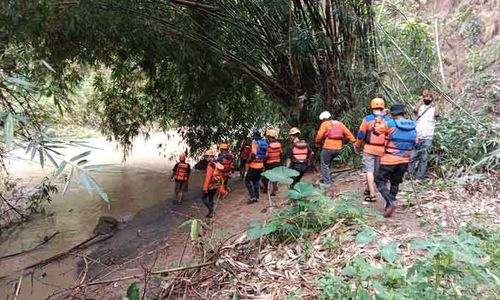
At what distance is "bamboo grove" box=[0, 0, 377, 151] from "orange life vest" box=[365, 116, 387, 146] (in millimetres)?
1920

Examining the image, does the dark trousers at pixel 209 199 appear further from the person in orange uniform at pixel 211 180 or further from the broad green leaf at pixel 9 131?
the broad green leaf at pixel 9 131

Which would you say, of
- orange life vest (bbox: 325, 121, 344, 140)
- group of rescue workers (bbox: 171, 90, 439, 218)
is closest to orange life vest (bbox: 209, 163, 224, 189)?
group of rescue workers (bbox: 171, 90, 439, 218)

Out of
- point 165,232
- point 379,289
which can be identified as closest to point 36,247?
point 165,232

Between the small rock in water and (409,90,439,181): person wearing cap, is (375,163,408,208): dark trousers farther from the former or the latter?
the small rock in water

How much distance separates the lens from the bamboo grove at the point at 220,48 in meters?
5.92

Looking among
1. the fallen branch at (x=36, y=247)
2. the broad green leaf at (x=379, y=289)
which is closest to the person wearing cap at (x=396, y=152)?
the broad green leaf at (x=379, y=289)

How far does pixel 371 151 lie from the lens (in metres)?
5.28

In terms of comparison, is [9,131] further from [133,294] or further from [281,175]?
[281,175]

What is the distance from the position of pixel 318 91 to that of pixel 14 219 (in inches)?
233

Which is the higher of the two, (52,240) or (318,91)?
(318,91)

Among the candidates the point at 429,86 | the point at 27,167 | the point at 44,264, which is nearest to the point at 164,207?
the point at 44,264

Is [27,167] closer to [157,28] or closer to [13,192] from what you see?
[13,192]

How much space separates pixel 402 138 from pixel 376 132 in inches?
22.5

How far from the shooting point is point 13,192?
9.67 metres
